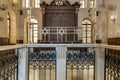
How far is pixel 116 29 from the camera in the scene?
1226cm

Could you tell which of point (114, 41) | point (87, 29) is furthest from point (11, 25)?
point (114, 41)

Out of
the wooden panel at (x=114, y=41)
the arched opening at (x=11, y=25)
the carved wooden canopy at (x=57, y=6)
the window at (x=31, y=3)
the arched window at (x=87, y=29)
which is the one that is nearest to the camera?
the wooden panel at (x=114, y=41)

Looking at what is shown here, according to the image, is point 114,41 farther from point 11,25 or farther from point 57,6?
point 11,25

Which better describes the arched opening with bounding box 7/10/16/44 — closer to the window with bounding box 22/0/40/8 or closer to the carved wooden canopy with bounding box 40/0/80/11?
the carved wooden canopy with bounding box 40/0/80/11

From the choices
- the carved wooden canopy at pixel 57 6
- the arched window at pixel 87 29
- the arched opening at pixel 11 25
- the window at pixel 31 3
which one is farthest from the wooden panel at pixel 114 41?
the window at pixel 31 3

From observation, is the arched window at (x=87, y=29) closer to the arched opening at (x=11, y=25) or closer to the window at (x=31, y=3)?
the window at (x=31, y=3)

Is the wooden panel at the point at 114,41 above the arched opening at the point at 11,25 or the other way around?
the other way around

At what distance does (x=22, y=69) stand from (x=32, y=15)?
15193mm

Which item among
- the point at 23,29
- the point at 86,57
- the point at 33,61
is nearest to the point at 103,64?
the point at 86,57

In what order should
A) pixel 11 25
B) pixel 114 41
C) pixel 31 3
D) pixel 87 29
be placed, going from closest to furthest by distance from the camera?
pixel 114 41 → pixel 11 25 → pixel 31 3 → pixel 87 29

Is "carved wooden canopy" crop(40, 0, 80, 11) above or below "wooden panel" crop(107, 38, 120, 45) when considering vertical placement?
above

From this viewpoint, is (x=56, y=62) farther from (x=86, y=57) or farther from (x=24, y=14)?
(x=24, y=14)

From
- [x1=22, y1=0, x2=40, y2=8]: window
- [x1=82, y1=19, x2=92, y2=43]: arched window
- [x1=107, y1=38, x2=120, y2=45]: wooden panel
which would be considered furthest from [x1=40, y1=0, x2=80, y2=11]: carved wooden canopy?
[x1=107, y1=38, x2=120, y2=45]: wooden panel

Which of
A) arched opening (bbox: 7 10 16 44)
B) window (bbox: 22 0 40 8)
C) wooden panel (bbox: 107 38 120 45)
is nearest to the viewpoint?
wooden panel (bbox: 107 38 120 45)
